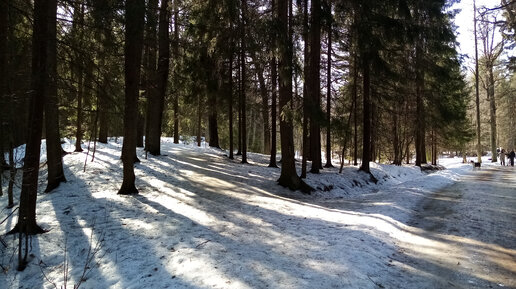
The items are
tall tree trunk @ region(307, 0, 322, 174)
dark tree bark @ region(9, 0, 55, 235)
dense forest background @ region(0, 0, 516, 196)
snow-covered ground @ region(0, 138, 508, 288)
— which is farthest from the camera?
tall tree trunk @ region(307, 0, 322, 174)

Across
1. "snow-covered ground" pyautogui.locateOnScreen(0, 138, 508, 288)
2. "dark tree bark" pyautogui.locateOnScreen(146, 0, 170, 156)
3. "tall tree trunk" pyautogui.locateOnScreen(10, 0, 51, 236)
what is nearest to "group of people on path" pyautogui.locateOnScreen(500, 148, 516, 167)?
"snow-covered ground" pyautogui.locateOnScreen(0, 138, 508, 288)

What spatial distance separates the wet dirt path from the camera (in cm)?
486

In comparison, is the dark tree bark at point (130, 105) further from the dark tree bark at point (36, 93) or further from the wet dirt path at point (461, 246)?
the wet dirt path at point (461, 246)

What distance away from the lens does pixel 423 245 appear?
6.34 m

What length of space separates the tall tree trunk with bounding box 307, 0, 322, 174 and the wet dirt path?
14.9 feet

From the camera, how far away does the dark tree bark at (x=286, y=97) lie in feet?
33.5

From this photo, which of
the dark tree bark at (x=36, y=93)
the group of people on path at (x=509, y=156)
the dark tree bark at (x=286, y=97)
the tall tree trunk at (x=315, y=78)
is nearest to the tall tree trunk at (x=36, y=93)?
the dark tree bark at (x=36, y=93)

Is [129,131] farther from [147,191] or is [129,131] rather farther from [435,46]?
[435,46]

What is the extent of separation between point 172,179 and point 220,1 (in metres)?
6.08

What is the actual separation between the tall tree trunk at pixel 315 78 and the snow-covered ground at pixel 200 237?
122 inches

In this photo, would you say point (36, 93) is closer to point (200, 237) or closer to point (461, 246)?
point (200, 237)

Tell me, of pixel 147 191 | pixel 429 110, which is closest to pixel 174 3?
pixel 147 191

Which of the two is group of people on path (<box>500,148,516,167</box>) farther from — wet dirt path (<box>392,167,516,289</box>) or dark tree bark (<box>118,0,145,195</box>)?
dark tree bark (<box>118,0,145,195</box>)

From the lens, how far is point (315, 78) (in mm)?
14844
